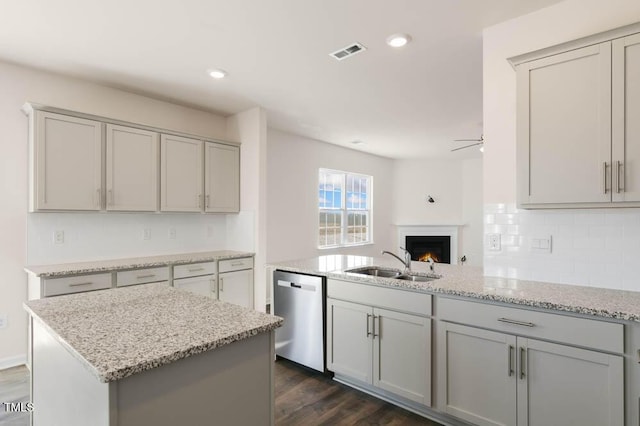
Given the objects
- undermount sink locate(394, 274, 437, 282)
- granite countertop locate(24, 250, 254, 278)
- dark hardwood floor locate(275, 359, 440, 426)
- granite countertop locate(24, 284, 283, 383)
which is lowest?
dark hardwood floor locate(275, 359, 440, 426)

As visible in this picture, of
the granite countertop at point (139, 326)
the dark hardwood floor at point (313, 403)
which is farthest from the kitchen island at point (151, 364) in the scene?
the dark hardwood floor at point (313, 403)

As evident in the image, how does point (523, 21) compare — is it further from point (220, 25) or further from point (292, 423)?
point (292, 423)

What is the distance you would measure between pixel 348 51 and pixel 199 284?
267 centimetres

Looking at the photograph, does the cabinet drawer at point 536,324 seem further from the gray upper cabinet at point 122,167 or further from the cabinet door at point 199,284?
the gray upper cabinet at point 122,167

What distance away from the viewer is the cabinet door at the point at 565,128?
1833 millimetres

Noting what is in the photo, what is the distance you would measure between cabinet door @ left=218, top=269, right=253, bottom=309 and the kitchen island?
217 cm

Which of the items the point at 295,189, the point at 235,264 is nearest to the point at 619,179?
the point at 235,264

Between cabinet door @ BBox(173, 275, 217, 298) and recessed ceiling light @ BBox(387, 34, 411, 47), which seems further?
cabinet door @ BBox(173, 275, 217, 298)

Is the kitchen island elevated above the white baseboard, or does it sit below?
above

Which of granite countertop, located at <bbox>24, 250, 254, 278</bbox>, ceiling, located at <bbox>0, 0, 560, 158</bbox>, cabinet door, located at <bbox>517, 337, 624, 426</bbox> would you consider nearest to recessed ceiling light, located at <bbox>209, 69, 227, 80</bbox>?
ceiling, located at <bbox>0, 0, 560, 158</bbox>

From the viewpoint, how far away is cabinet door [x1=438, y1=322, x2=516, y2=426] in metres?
1.87

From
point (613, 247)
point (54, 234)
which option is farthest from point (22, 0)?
point (613, 247)

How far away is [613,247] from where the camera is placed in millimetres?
1996

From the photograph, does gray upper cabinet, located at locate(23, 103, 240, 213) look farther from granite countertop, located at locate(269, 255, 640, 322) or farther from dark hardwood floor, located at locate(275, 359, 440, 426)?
dark hardwood floor, located at locate(275, 359, 440, 426)
